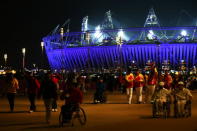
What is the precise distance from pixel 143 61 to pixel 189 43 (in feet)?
35.3

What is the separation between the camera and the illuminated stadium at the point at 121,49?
88.1 metres

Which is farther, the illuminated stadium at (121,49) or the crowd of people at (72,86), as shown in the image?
the illuminated stadium at (121,49)

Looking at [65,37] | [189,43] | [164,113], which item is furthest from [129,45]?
[164,113]

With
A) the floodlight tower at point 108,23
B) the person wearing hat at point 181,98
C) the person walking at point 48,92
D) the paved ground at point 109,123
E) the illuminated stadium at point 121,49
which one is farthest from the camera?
the floodlight tower at point 108,23

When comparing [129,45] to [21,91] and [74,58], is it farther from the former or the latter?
[21,91]

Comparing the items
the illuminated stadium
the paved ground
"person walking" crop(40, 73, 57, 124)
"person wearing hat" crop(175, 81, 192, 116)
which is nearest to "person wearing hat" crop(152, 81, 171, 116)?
"person wearing hat" crop(175, 81, 192, 116)

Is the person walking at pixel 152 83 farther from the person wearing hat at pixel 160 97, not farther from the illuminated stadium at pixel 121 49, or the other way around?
the illuminated stadium at pixel 121 49

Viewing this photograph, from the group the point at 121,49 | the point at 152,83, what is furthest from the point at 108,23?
the point at 152,83

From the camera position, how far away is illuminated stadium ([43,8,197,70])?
→ 88062 millimetres

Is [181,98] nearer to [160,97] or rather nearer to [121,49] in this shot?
[160,97]

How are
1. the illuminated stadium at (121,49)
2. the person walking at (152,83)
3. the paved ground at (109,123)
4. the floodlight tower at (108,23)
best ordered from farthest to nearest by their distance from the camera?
the floodlight tower at (108,23) < the illuminated stadium at (121,49) < the person walking at (152,83) < the paved ground at (109,123)

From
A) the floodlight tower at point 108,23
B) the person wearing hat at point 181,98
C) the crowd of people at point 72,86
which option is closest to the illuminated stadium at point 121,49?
the floodlight tower at point 108,23

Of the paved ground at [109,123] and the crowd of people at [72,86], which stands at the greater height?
the crowd of people at [72,86]

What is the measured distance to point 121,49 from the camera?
291 ft
